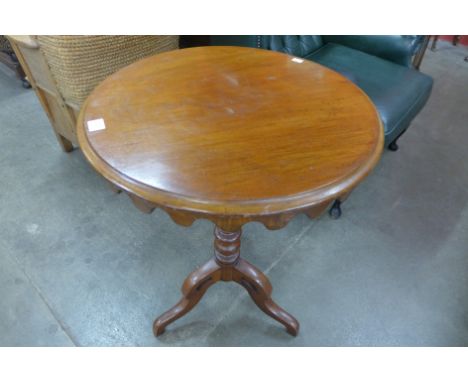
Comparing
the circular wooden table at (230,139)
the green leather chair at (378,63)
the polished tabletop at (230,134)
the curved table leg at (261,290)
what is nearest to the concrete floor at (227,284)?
the curved table leg at (261,290)

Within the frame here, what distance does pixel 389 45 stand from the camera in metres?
1.53

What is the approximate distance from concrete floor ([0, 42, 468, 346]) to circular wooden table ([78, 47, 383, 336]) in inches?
10.1

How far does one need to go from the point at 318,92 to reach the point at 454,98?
6.78 ft

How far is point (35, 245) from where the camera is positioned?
1301 millimetres

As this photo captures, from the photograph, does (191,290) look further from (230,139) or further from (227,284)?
(230,139)

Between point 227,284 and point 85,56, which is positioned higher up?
point 85,56

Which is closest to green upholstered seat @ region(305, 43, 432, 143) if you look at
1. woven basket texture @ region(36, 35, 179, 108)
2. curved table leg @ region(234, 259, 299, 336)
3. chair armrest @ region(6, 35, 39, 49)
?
curved table leg @ region(234, 259, 299, 336)

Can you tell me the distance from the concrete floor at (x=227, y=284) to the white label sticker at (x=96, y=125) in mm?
706

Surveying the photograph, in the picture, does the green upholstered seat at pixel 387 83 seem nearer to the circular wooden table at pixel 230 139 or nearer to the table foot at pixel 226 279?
the circular wooden table at pixel 230 139

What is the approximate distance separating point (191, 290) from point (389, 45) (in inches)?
57.2

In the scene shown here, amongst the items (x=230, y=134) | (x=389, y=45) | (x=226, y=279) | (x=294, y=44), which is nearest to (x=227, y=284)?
(x=226, y=279)

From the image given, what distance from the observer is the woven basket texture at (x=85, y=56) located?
113 centimetres

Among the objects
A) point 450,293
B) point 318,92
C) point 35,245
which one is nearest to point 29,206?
point 35,245

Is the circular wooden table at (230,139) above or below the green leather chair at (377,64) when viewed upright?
above
